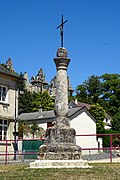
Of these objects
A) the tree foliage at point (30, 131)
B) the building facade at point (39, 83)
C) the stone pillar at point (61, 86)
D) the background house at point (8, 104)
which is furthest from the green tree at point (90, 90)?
the stone pillar at point (61, 86)

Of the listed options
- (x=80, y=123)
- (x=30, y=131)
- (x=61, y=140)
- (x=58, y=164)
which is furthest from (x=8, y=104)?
(x=80, y=123)

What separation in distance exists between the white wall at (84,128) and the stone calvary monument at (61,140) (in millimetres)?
30920

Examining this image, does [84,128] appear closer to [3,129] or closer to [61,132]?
[3,129]

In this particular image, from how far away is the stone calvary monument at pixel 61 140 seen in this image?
11.5 m

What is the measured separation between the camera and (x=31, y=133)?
40062mm

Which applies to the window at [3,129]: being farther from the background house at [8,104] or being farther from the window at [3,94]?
the window at [3,94]

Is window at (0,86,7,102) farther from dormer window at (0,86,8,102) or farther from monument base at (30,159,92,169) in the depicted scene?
monument base at (30,159,92,169)

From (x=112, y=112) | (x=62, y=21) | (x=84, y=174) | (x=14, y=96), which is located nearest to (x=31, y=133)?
(x=14, y=96)

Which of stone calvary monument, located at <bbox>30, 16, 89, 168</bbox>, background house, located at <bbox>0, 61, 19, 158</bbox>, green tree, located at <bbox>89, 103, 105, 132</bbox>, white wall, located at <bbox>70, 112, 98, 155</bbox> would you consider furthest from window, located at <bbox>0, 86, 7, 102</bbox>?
green tree, located at <bbox>89, 103, 105, 132</bbox>

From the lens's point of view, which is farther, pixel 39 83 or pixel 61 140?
pixel 39 83

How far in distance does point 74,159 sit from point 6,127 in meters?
17.2

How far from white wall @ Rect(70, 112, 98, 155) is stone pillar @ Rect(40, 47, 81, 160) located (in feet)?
101

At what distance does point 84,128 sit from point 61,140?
34590 mm

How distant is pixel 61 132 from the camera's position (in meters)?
12.3
